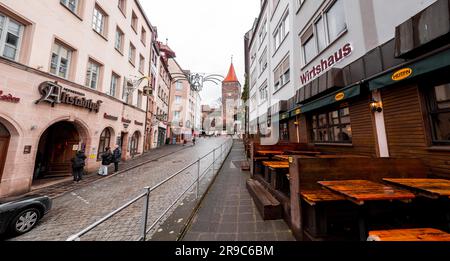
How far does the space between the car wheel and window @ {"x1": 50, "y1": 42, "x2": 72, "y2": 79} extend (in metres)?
6.95

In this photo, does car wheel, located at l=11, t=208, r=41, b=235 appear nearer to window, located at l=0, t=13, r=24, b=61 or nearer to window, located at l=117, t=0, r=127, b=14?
window, located at l=0, t=13, r=24, b=61

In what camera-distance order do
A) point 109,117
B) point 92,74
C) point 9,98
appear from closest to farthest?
1. point 9,98
2. point 92,74
3. point 109,117

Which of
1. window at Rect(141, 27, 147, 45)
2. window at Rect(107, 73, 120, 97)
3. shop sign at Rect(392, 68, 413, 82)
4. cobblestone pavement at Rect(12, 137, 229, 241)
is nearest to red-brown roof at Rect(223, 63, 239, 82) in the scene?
window at Rect(141, 27, 147, 45)

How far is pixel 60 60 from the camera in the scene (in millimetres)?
8008

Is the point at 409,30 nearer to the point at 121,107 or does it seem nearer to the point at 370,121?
the point at 370,121

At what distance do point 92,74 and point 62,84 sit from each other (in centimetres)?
A: 238

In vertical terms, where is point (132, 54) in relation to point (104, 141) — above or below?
above

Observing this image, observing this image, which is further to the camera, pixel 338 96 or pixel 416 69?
pixel 338 96

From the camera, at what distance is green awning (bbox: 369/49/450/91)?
2750 millimetres

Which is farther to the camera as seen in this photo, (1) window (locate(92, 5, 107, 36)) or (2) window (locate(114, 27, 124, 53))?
(2) window (locate(114, 27, 124, 53))

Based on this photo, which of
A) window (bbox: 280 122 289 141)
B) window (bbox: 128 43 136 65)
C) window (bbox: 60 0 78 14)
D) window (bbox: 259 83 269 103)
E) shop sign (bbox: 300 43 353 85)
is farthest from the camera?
window (bbox: 259 83 269 103)

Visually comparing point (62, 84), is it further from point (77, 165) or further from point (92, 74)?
point (77, 165)

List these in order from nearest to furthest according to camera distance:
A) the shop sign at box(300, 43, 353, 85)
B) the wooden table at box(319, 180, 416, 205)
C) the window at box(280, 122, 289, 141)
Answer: the wooden table at box(319, 180, 416, 205)
the shop sign at box(300, 43, 353, 85)
the window at box(280, 122, 289, 141)

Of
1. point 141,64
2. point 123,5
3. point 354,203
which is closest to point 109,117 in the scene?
point 141,64
